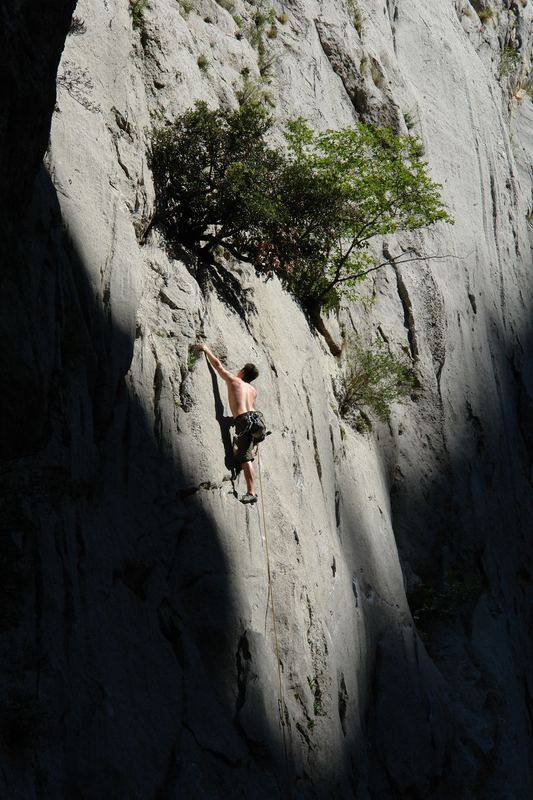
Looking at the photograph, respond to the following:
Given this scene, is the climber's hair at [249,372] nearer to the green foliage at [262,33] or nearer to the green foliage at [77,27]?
the green foliage at [77,27]

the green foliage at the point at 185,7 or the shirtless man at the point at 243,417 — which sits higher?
the green foliage at the point at 185,7

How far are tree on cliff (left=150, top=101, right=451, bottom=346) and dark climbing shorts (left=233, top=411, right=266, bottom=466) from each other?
228cm

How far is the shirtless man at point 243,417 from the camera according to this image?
30.9 feet

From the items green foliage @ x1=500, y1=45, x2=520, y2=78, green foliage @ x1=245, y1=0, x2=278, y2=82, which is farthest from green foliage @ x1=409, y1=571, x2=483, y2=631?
green foliage @ x1=500, y1=45, x2=520, y2=78

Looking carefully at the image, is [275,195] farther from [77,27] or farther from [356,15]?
[356,15]

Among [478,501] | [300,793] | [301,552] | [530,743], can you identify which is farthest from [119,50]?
[530,743]

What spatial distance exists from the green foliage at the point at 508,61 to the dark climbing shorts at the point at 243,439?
58.7 ft

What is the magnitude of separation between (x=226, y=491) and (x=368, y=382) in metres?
4.72

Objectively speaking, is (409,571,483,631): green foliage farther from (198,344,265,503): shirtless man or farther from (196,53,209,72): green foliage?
(196,53,209,72): green foliage

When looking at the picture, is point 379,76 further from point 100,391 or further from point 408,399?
point 100,391

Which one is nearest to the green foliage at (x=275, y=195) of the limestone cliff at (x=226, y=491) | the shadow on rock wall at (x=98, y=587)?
the limestone cliff at (x=226, y=491)

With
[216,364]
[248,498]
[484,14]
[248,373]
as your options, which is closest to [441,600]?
[248,498]

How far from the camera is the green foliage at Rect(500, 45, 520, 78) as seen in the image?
24.3 meters

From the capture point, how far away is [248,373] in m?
9.93
